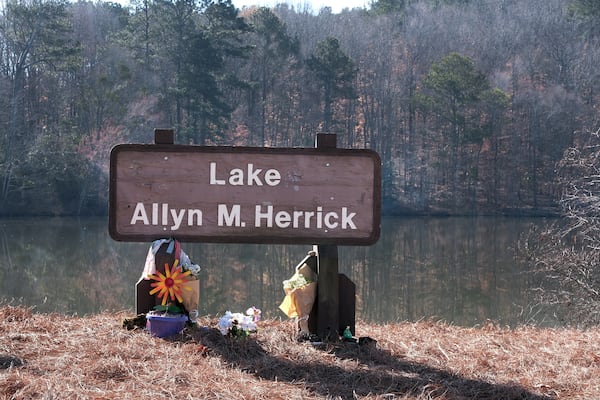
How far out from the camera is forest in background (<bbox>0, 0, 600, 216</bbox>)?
32625 millimetres

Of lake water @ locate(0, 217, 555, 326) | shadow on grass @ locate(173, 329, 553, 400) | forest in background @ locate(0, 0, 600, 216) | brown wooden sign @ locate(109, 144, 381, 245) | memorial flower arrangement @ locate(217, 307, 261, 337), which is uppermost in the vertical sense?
forest in background @ locate(0, 0, 600, 216)

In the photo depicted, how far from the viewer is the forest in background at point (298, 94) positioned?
A: 32.6 meters

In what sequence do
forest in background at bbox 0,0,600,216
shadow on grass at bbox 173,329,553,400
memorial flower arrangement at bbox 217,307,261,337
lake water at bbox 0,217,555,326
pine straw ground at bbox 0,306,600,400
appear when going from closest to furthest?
pine straw ground at bbox 0,306,600,400, shadow on grass at bbox 173,329,553,400, memorial flower arrangement at bbox 217,307,261,337, lake water at bbox 0,217,555,326, forest in background at bbox 0,0,600,216

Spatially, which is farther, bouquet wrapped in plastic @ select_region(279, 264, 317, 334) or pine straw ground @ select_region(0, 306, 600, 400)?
bouquet wrapped in plastic @ select_region(279, 264, 317, 334)

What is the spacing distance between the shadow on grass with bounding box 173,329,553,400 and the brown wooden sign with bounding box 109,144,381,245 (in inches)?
23.3

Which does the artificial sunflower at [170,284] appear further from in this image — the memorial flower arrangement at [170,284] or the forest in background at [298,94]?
the forest in background at [298,94]

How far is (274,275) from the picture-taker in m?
15.6

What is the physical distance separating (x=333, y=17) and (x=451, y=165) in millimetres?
20444

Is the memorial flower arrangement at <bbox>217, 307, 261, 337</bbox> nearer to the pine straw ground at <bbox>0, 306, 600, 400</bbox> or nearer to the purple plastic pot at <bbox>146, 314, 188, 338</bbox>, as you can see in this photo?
the pine straw ground at <bbox>0, 306, 600, 400</bbox>

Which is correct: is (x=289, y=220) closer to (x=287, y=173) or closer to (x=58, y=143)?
(x=287, y=173)

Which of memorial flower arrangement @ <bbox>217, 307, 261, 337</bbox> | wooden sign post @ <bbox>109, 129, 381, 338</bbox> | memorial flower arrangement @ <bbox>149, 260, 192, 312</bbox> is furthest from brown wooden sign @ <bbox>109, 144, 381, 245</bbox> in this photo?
memorial flower arrangement @ <bbox>217, 307, 261, 337</bbox>

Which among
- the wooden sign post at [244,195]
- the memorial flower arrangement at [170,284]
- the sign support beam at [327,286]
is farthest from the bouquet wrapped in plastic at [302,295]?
the memorial flower arrangement at [170,284]

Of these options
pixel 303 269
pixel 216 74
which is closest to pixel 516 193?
pixel 216 74

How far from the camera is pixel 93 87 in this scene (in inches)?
1409
